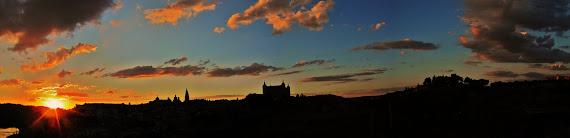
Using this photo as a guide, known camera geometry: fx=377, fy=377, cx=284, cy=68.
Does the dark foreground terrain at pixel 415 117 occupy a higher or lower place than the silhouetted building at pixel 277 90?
lower

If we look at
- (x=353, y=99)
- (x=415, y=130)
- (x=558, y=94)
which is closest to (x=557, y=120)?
(x=415, y=130)

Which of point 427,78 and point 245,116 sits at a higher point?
point 427,78

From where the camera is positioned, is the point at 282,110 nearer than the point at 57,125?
Yes

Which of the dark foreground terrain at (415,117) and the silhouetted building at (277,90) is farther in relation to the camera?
the silhouetted building at (277,90)

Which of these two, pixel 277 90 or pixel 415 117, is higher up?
pixel 277 90

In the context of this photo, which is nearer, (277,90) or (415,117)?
(415,117)

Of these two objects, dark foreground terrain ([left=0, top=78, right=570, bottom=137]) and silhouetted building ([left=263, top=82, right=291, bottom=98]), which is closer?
dark foreground terrain ([left=0, top=78, right=570, bottom=137])

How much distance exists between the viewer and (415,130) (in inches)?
2443

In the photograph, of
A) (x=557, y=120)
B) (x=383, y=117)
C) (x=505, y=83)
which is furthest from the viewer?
(x=505, y=83)

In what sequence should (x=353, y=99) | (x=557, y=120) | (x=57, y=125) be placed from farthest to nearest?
Result: (x=57, y=125), (x=353, y=99), (x=557, y=120)

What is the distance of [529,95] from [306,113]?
53.7 m

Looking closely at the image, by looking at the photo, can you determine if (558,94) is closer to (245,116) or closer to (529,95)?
(529,95)

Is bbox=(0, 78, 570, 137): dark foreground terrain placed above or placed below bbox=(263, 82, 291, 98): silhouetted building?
below

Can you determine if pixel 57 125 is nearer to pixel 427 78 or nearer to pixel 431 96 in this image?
pixel 431 96
